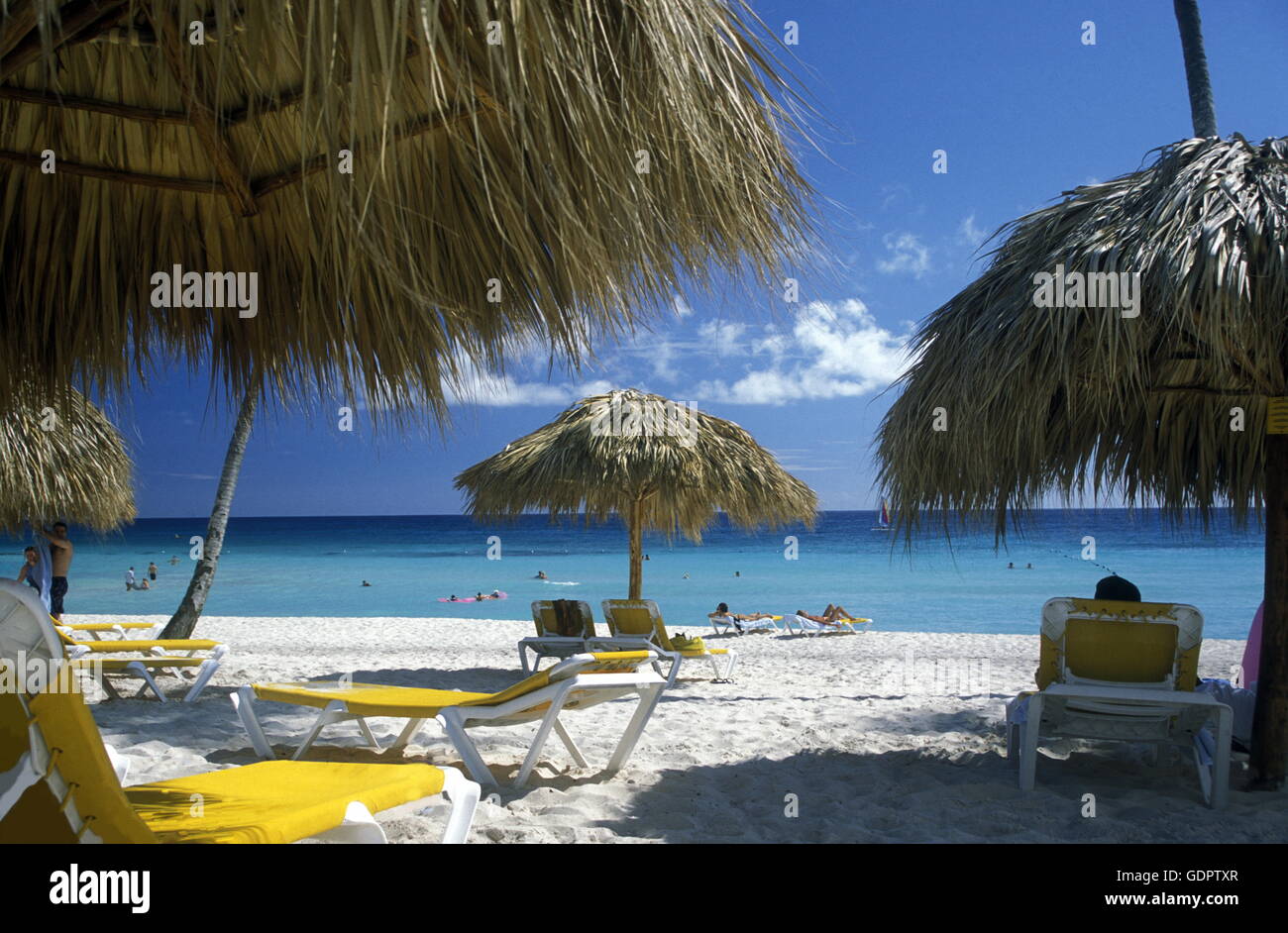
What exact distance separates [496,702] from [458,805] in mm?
1120

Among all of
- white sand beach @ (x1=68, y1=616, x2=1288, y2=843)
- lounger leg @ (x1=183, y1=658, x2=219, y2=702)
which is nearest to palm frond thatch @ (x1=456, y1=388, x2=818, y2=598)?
white sand beach @ (x1=68, y1=616, x2=1288, y2=843)

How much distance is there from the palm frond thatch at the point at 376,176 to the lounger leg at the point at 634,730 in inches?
69.9

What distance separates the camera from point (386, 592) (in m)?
30.0

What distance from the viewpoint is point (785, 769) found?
403 cm

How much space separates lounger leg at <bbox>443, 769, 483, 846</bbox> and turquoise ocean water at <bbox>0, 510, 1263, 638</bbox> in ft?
12.4

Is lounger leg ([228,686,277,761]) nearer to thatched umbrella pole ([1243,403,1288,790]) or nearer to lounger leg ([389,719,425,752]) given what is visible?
lounger leg ([389,719,425,752])

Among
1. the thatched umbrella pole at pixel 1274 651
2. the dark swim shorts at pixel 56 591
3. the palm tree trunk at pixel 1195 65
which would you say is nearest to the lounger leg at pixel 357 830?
the thatched umbrella pole at pixel 1274 651

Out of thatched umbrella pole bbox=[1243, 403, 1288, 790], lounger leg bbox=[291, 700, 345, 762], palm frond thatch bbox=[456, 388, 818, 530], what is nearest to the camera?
thatched umbrella pole bbox=[1243, 403, 1288, 790]

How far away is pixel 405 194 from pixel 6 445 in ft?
25.0

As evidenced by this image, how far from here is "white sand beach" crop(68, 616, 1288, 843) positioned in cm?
306

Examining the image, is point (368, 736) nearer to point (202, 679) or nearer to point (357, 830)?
point (202, 679)

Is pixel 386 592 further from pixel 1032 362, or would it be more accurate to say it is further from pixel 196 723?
pixel 1032 362

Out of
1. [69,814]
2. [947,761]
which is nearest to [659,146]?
[69,814]

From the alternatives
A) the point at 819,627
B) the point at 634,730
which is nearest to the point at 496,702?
the point at 634,730
